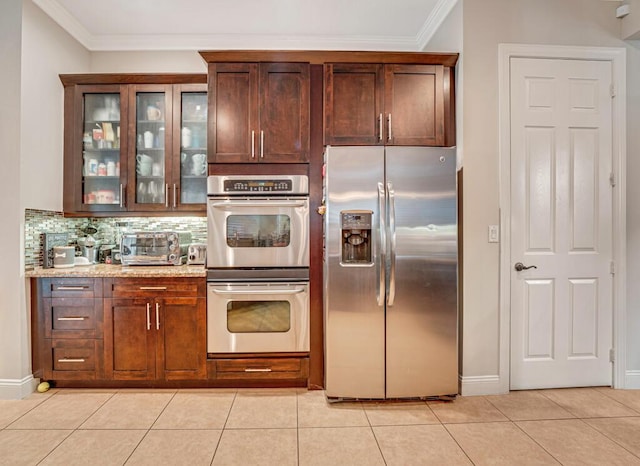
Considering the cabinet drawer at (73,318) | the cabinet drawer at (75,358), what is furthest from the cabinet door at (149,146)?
the cabinet drawer at (75,358)

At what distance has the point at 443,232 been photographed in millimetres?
2584

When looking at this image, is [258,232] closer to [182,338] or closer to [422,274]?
[182,338]

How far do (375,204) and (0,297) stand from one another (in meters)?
2.87

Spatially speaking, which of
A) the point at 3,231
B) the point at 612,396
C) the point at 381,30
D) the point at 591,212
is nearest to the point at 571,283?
the point at 591,212

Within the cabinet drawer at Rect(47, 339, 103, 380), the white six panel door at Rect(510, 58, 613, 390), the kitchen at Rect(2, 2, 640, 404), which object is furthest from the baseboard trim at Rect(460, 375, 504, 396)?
the cabinet drawer at Rect(47, 339, 103, 380)

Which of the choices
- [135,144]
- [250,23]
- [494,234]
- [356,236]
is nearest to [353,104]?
[356,236]

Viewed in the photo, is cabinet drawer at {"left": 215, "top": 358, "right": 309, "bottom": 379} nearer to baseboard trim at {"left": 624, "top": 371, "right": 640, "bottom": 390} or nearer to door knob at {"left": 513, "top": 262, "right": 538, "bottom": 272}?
door knob at {"left": 513, "top": 262, "right": 538, "bottom": 272}

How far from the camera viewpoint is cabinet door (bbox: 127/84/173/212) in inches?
125

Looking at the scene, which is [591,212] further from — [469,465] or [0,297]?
[0,297]

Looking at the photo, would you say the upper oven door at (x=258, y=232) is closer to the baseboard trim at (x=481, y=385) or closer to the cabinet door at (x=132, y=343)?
the cabinet door at (x=132, y=343)

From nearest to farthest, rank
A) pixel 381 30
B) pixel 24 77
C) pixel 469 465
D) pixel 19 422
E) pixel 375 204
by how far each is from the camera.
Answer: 1. pixel 469 465
2. pixel 19 422
3. pixel 375 204
4. pixel 24 77
5. pixel 381 30

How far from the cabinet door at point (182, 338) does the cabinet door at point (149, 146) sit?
36.1 inches

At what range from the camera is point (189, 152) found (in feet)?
10.7

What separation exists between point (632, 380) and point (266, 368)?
2855mm
